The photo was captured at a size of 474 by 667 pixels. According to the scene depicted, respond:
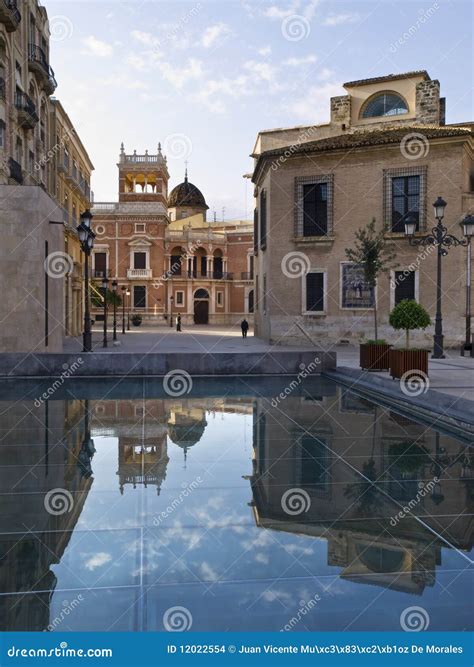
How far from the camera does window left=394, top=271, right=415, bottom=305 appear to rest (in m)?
24.7

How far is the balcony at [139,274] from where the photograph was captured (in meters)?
55.6

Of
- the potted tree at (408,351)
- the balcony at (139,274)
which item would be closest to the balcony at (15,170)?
the potted tree at (408,351)

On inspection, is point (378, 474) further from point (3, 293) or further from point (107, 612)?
point (3, 293)

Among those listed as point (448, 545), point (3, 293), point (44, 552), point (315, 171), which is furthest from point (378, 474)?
point (315, 171)

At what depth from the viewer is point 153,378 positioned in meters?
15.1

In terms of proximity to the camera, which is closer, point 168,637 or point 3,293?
point 168,637

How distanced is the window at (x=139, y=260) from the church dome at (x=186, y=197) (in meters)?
14.7

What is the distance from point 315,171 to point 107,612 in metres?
24.7

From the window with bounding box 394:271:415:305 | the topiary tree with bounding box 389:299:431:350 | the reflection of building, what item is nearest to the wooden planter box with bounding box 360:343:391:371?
the topiary tree with bounding box 389:299:431:350

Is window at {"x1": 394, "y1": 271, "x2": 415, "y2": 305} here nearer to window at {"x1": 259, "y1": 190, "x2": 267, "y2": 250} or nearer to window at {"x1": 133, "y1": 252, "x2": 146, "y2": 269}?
window at {"x1": 259, "y1": 190, "x2": 267, "y2": 250}

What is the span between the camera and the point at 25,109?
22.3m

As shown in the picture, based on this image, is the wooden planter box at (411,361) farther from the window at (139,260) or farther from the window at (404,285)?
the window at (139,260)

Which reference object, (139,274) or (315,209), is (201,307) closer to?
(139,274)

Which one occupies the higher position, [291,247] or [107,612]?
[291,247]
